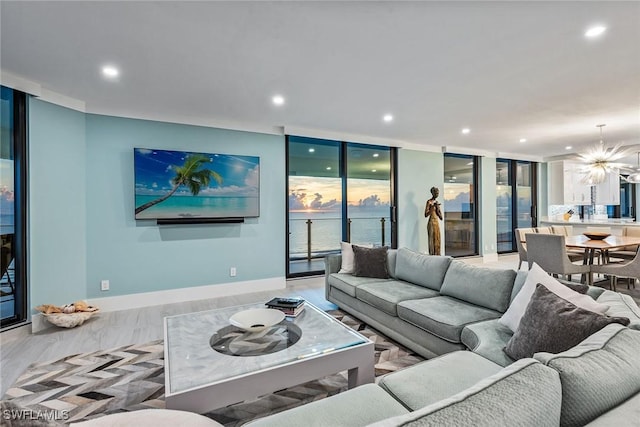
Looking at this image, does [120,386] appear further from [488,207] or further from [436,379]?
[488,207]

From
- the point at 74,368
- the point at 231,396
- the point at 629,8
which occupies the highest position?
the point at 629,8

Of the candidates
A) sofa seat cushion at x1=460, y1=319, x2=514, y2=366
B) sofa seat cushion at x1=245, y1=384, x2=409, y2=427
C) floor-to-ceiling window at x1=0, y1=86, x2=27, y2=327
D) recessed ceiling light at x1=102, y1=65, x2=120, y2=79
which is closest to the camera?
sofa seat cushion at x1=245, y1=384, x2=409, y2=427

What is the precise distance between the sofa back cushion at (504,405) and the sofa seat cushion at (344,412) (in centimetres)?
55

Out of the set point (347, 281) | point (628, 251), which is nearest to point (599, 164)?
point (628, 251)

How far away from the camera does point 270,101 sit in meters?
3.78

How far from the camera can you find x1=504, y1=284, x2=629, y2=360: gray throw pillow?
1440mm

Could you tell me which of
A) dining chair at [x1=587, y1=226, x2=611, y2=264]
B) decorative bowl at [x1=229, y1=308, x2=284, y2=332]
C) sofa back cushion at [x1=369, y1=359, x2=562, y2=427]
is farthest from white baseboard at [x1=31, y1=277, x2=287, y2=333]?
dining chair at [x1=587, y1=226, x2=611, y2=264]

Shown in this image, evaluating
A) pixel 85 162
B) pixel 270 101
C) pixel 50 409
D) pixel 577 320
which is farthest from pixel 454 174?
pixel 50 409

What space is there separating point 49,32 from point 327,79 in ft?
7.27

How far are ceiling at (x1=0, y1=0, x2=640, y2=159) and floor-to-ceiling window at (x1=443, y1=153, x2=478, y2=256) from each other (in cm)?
258

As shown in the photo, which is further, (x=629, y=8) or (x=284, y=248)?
(x=284, y=248)

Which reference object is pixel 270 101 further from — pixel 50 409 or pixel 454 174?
pixel 454 174

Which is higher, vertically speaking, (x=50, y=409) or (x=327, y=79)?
(x=327, y=79)

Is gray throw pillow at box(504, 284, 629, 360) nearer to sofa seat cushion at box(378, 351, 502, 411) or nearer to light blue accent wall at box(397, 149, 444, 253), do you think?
sofa seat cushion at box(378, 351, 502, 411)
